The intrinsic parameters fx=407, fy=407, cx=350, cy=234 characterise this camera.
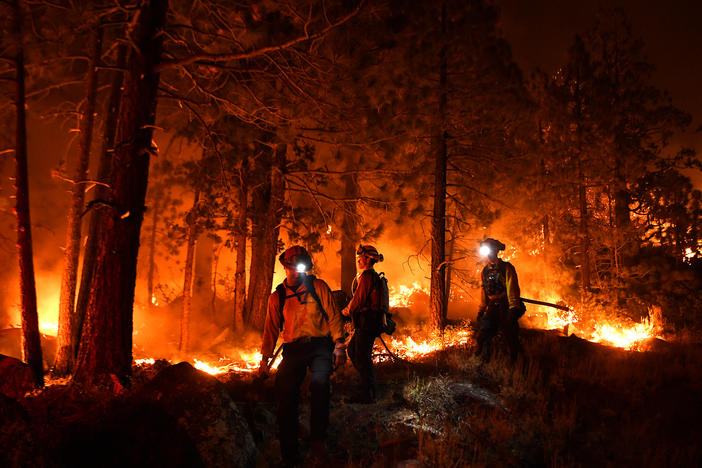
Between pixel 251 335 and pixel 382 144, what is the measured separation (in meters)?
6.78

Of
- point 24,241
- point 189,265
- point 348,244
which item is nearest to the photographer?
point 24,241

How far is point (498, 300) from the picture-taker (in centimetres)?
695

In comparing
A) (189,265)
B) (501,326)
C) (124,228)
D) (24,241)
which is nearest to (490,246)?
(501,326)

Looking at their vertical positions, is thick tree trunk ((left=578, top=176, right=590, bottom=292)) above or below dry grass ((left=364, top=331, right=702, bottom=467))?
above

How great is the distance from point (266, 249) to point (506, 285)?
7780 mm

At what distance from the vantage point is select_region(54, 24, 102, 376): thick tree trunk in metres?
8.23

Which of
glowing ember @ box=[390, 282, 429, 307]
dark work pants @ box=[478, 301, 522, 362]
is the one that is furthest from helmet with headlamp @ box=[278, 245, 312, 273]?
glowing ember @ box=[390, 282, 429, 307]

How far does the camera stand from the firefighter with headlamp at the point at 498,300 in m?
6.82

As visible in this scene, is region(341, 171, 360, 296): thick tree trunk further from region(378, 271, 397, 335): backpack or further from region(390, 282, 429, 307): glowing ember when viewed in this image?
region(390, 282, 429, 307): glowing ember

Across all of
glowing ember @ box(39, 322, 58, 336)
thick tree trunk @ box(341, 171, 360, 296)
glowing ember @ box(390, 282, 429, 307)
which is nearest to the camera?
thick tree trunk @ box(341, 171, 360, 296)

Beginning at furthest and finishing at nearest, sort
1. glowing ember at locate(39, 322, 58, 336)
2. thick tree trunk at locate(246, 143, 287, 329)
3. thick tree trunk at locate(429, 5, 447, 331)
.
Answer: glowing ember at locate(39, 322, 58, 336) < thick tree trunk at locate(246, 143, 287, 329) < thick tree trunk at locate(429, 5, 447, 331)

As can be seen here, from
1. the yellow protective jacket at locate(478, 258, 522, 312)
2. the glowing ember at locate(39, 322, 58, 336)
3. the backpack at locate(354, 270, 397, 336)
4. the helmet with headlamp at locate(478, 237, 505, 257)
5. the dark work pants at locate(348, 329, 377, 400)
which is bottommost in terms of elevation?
the glowing ember at locate(39, 322, 58, 336)

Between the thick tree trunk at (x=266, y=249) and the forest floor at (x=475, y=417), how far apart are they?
5756mm

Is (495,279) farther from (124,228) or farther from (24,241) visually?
(24,241)
